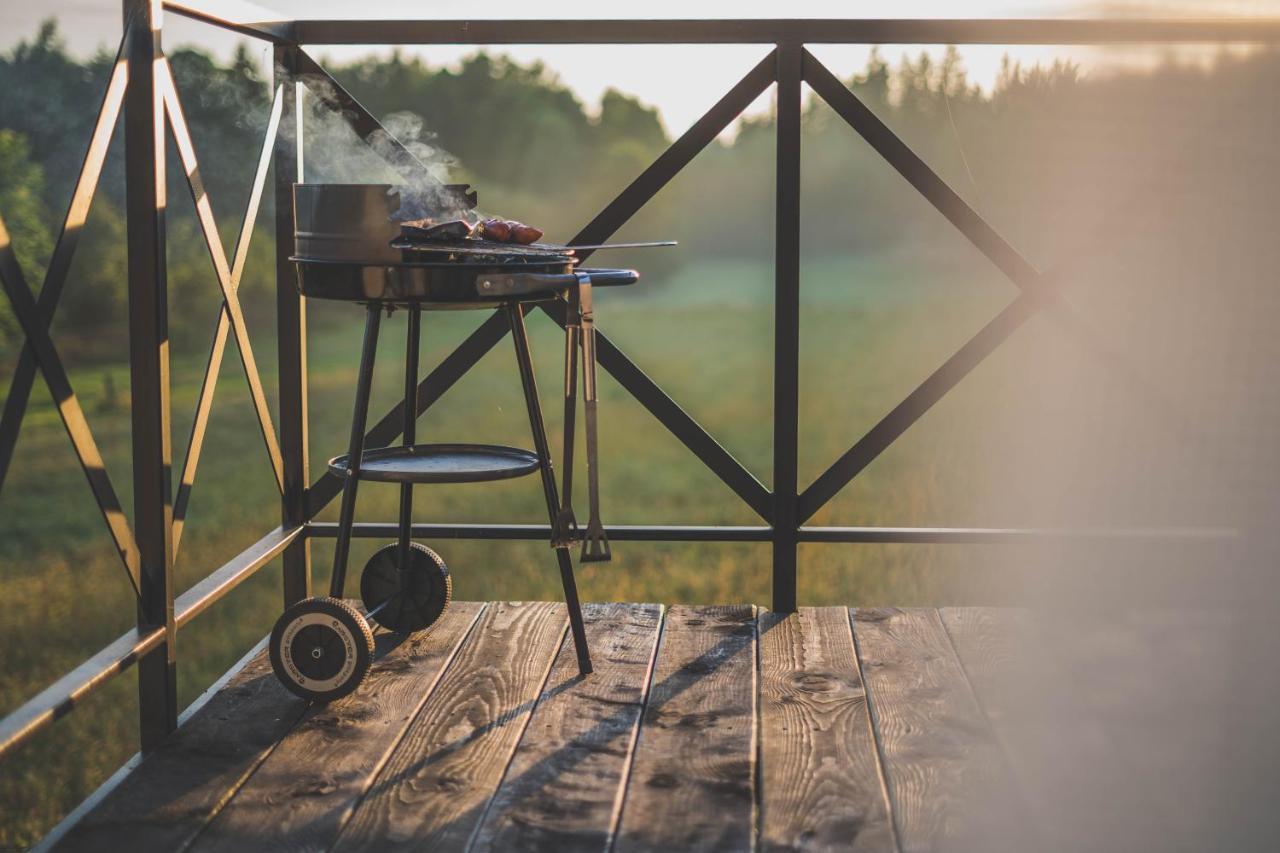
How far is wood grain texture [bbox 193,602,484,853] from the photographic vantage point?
1.73 metres

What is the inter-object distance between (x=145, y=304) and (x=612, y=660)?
1.03 m

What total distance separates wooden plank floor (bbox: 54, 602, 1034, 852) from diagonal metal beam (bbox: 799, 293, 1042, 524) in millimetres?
282

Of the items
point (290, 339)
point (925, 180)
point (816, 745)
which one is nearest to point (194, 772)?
point (816, 745)

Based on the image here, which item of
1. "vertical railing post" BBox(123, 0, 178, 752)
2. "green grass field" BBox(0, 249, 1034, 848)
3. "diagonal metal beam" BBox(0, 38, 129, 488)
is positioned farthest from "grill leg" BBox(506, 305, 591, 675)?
"green grass field" BBox(0, 249, 1034, 848)

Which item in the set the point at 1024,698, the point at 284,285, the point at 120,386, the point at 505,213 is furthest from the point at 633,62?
the point at 1024,698

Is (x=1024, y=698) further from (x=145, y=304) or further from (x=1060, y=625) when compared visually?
(x=145, y=304)

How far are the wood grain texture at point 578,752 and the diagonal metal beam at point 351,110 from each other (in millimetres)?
982

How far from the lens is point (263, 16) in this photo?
2518mm

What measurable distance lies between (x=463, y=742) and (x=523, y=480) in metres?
13.0

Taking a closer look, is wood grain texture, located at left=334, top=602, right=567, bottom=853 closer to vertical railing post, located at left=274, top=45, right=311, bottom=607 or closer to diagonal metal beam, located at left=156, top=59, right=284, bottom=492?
vertical railing post, located at left=274, top=45, right=311, bottom=607

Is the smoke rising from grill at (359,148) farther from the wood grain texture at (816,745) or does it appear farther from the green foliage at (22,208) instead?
the green foliage at (22,208)

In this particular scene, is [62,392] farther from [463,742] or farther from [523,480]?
[523,480]

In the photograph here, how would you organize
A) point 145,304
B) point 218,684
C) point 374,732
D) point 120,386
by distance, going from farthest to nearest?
1. point 120,386
2. point 218,684
3. point 374,732
4. point 145,304

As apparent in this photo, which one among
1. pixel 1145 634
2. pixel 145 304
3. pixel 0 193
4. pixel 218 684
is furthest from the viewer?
pixel 0 193
